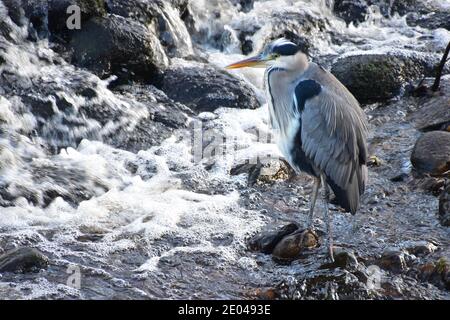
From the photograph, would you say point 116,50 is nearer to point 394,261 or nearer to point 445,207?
point 445,207

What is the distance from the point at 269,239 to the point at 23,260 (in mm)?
1482

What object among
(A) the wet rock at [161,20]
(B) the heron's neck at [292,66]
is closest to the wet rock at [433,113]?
(B) the heron's neck at [292,66]

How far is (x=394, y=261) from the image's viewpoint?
14.3 feet

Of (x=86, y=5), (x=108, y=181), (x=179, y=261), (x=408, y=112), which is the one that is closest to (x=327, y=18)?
(x=408, y=112)

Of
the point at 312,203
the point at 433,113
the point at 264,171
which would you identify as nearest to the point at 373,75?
the point at 433,113

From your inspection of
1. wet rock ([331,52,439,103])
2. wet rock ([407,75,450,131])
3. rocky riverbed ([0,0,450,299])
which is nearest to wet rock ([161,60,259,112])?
rocky riverbed ([0,0,450,299])

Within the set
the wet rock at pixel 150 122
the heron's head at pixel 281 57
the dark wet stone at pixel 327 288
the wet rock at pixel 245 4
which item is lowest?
the dark wet stone at pixel 327 288

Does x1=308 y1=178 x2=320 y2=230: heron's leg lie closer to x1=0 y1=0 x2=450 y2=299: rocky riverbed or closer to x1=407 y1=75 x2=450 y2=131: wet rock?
x1=0 y1=0 x2=450 y2=299: rocky riverbed

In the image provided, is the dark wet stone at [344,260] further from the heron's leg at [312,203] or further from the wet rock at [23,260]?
the wet rock at [23,260]

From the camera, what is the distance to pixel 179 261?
4.44m

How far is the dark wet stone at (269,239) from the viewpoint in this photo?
457cm

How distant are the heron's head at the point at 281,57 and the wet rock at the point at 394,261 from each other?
131 cm

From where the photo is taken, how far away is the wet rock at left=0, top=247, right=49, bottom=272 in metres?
4.09

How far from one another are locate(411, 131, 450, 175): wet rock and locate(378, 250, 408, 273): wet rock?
132 centimetres
